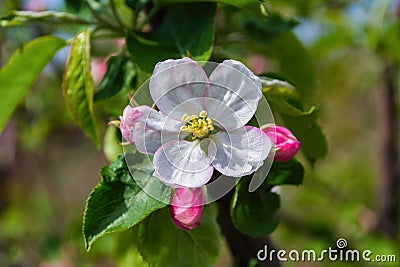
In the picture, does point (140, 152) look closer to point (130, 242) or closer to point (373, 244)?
point (130, 242)

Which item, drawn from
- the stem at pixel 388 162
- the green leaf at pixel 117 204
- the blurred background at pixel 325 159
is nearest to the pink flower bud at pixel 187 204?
the green leaf at pixel 117 204

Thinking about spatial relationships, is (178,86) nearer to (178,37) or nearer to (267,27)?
(178,37)

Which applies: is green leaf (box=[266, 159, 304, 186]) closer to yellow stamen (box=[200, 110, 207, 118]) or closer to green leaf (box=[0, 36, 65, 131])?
yellow stamen (box=[200, 110, 207, 118])

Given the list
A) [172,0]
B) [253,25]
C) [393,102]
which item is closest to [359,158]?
[393,102]

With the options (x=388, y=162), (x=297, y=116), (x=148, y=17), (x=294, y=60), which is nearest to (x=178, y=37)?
(x=148, y=17)

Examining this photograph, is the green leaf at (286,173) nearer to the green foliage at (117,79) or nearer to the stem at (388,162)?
the green foliage at (117,79)

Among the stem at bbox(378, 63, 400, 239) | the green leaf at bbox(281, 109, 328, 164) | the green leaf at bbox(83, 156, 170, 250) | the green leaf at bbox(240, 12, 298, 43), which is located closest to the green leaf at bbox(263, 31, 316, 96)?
the green leaf at bbox(240, 12, 298, 43)

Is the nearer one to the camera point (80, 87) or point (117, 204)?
point (117, 204)
